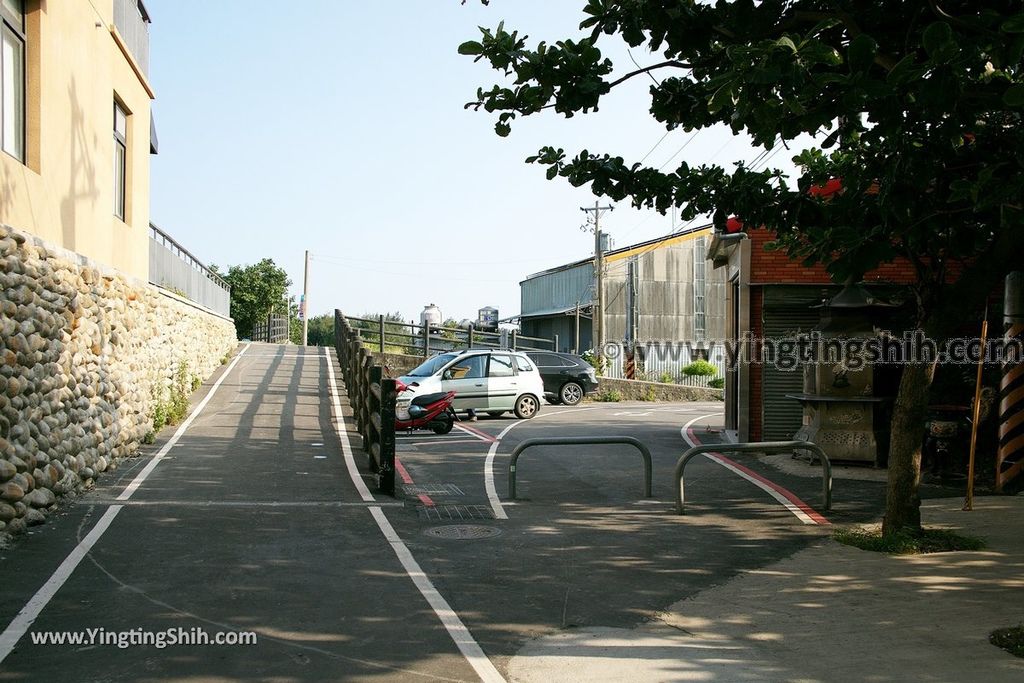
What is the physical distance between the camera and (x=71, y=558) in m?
7.57

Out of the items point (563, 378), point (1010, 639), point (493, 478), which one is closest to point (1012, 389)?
point (493, 478)

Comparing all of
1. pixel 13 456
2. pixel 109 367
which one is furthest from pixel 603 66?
pixel 109 367

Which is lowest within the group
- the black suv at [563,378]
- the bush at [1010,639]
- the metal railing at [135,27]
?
the bush at [1010,639]

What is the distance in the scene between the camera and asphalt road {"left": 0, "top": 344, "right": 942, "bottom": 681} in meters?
5.47

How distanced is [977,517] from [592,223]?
1438 inches

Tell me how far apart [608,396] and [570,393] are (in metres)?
3.86

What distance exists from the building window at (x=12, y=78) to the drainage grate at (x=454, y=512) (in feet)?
19.0

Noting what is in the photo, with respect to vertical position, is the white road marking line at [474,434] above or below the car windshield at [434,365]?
below

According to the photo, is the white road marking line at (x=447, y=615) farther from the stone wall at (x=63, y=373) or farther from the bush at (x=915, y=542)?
the bush at (x=915, y=542)

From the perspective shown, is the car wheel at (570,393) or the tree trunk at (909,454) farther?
the car wheel at (570,393)

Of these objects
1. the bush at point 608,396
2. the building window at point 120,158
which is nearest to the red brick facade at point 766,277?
the building window at point 120,158

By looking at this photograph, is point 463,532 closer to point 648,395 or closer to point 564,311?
point 648,395

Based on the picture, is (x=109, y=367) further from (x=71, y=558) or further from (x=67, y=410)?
(x=71, y=558)

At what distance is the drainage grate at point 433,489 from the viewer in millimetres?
11367
